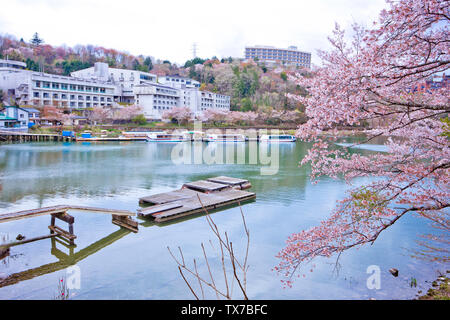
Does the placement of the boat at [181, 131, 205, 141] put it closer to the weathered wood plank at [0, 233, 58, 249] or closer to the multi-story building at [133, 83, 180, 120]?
the multi-story building at [133, 83, 180, 120]

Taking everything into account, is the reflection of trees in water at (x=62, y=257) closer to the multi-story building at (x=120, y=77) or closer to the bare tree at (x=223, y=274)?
the bare tree at (x=223, y=274)

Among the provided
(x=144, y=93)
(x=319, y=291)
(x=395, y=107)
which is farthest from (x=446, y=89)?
(x=144, y=93)

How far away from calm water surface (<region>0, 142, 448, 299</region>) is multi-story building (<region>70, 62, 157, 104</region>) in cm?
4874

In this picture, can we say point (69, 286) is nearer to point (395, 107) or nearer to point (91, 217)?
point (91, 217)

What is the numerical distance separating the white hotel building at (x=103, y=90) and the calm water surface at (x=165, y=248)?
41.4m

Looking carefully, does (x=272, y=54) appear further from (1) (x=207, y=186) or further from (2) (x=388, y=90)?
(2) (x=388, y=90)

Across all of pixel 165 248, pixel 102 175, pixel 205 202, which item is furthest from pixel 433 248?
pixel 102 175

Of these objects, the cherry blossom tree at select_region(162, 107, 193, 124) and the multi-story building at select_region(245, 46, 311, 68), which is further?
the multi-story building at select_region(245, 46, 311, 68)

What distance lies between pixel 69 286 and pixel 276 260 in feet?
13.8

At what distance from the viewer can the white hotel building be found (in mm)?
48963

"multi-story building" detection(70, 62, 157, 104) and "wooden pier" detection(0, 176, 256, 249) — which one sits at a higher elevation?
"multi-story building" detection(70, 62, 157, 104)

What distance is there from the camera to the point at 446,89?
4426 mm

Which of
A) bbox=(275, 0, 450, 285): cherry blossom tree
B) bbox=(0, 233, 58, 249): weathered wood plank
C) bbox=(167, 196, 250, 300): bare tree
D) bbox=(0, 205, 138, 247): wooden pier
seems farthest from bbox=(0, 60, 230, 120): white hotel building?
bbox=(275, 0, 450, 285): cherry blossom tree

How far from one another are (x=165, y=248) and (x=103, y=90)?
188 ft
